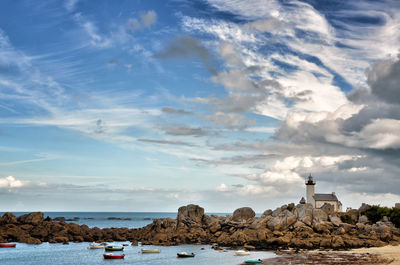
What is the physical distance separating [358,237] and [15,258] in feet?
183

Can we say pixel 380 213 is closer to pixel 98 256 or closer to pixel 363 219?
pixel 363 219

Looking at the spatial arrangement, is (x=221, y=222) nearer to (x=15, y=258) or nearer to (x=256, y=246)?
(x=256, y=246)

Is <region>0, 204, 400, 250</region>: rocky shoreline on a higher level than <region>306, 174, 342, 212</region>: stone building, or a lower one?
lower

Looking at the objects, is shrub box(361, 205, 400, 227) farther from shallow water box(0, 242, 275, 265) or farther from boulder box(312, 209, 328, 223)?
shallow water box(0, 242, 275, 265)

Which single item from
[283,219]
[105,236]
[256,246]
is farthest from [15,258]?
[283,219]

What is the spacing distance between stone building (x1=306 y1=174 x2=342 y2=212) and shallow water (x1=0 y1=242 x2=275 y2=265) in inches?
1919

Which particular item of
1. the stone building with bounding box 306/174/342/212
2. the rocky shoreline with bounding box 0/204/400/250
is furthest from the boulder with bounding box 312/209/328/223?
the stone building with bounding box 306/174/342/212

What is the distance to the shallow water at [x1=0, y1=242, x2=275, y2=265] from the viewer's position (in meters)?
58.1

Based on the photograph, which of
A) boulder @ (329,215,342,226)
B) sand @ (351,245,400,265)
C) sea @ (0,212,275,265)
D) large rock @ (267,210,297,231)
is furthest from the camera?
boulder @ (329,215,342,226)

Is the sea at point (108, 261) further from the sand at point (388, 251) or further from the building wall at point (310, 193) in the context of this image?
the building wall at point (310, 193)

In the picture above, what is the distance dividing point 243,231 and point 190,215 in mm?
16274

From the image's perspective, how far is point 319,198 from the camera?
11169 cm

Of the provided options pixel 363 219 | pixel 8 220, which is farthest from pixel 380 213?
pixel 8 220

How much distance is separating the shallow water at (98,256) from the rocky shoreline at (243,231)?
18.5ft
